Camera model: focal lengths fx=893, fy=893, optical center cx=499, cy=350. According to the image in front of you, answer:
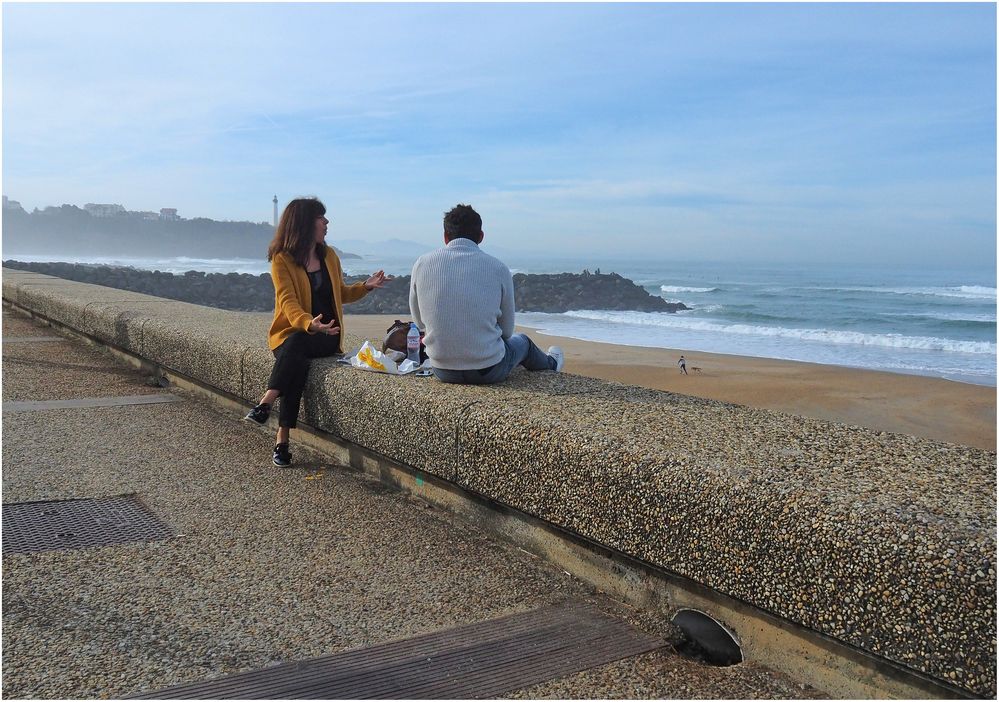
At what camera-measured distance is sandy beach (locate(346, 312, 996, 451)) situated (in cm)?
1481

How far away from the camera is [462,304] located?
4.72 metres

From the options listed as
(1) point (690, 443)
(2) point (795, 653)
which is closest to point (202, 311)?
(1) point (690, 443)

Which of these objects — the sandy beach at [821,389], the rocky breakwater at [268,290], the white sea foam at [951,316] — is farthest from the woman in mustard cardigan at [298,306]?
the white sea foam at [951,316]

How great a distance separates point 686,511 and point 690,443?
45 centimetres

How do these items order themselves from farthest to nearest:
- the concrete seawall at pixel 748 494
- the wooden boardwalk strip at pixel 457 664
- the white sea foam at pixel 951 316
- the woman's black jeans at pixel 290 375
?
the white sea foam at pixel 951 316 → the woman's black jeans at pixel 290 375 → the wooden boardwalk strip at pixel 457 664 → the concrete seawall at pixel 748 494

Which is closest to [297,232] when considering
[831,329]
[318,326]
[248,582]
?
[318,326]

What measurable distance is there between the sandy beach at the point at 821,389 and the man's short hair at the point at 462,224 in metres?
9.23

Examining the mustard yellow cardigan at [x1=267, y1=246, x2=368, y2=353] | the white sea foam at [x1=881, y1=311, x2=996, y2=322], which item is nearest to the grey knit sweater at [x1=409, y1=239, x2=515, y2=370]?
the mustard yellow cardigan at [x1=267, y1=246, x2=368, y2=353]

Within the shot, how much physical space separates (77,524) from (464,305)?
211 centimetres

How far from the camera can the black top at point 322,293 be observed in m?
5.85

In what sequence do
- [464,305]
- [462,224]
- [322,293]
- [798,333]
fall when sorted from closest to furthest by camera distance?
1. [464,305]
2. [462,224]
3. [322,293]
4. [798,333]

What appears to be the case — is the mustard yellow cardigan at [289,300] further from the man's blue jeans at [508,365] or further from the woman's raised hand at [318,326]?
the man's blue jeans at [508,365]

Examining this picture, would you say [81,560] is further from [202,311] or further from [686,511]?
[202,311]

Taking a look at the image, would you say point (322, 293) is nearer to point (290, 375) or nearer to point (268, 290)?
point (290, 375)
